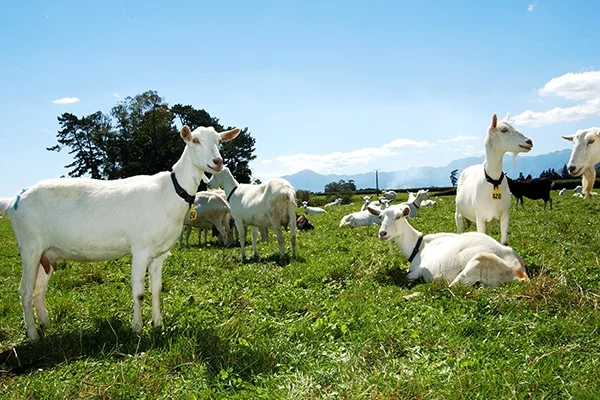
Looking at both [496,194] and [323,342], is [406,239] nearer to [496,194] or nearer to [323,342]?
[496,194]

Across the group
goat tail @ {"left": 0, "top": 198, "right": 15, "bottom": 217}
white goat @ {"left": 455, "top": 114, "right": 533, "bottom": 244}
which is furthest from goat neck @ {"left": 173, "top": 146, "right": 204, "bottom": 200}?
white goat @ {"left": 455, "top": 114, "right": 533, "bottom": 244}

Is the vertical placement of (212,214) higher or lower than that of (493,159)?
lower

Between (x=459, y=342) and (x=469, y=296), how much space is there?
162 cm

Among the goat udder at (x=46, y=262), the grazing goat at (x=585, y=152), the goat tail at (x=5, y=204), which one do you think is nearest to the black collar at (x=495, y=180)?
the grazing goat at (x=585, y=152)

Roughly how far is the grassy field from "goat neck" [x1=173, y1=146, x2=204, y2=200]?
1756 millimetres

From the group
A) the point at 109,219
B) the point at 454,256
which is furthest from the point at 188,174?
the point at 454,256

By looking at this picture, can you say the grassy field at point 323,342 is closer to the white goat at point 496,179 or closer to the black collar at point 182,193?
the white goat at point 496,179

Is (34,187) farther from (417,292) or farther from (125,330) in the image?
(417,292)

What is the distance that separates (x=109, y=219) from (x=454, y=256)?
17.2ft

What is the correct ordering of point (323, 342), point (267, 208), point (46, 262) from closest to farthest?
point (323, 342) < point (46, 262) < point (267, 208)

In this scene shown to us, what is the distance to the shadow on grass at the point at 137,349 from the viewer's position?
4.77 meters

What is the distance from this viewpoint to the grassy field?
410 cm

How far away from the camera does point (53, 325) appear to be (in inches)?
257

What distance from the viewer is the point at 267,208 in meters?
12.7
